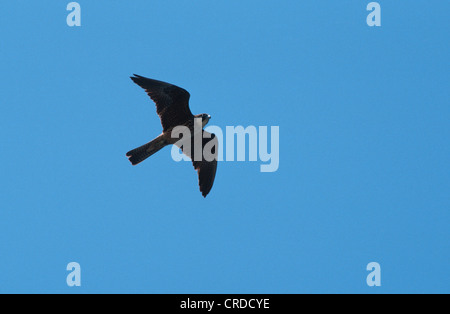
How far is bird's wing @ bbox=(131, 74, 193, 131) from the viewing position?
12836mm

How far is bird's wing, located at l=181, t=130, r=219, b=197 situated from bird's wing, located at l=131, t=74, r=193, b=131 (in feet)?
2.59

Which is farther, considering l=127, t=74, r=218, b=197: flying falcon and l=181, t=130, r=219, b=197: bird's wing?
l=181, t=130, r=219, b=197: bird's wing

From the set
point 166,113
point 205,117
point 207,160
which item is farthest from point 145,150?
point 207,160

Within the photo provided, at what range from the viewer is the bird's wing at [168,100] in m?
12.8

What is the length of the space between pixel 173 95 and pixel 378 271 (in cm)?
587

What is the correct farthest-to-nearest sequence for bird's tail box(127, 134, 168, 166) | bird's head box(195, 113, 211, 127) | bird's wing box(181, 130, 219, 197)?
bird's wing box(181, 130, 219, 197)
bird's head box(195, 113, 211, 127)
bird's tail box(127, 134, 168, 166)

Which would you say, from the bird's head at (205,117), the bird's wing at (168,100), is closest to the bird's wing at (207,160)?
the bird's head at (205,117)

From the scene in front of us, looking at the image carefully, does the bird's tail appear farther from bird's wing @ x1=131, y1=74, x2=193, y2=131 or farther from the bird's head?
the bird's head

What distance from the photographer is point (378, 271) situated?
1332cm

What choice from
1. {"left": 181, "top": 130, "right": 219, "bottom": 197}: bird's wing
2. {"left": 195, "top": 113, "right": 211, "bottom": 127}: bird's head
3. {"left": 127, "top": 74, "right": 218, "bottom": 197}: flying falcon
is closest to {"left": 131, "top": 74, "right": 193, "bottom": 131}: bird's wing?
{"left": 127, "top": 74, "right": 218, "bottom": 197}: flying falcon

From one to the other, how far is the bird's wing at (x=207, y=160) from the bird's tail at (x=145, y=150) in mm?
811

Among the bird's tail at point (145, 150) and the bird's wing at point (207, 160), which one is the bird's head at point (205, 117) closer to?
the bird's wing at point (207, 160)
